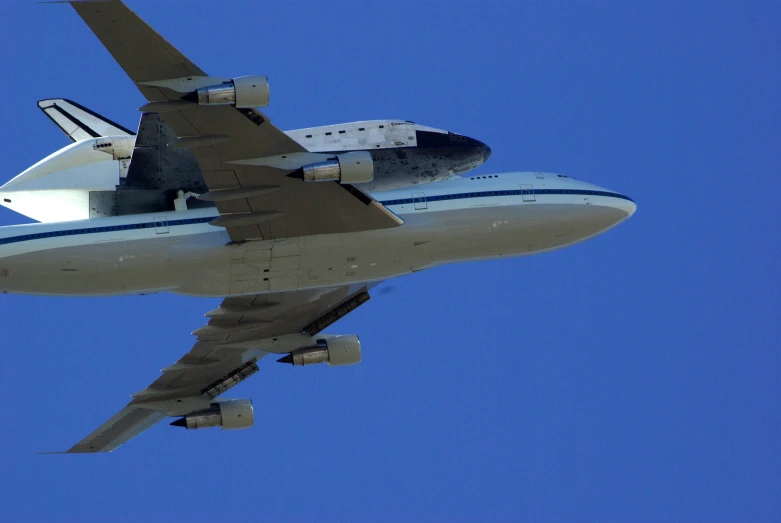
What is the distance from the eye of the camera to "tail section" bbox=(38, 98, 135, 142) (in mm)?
54531

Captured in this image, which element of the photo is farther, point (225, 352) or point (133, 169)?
point (225, 352)

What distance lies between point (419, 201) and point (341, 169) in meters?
4.50

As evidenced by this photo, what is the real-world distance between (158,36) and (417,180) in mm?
11889

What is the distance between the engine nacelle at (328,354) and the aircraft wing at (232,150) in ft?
28.2

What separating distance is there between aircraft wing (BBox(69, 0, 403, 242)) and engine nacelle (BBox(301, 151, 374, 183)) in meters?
0.80

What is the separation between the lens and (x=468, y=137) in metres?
54.0

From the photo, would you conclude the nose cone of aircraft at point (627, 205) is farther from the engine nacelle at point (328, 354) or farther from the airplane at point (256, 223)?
the engine nacelle at point (328, 354)

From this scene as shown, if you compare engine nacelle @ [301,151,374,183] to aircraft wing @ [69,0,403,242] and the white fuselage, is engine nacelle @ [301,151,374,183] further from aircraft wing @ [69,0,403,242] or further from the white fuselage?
the white fuselage

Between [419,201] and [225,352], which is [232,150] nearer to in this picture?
[419,201]

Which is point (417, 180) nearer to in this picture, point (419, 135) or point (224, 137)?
point (419, 135)

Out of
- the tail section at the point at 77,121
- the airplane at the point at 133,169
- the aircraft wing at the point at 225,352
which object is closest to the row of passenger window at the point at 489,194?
the airplane at the point at 133,169

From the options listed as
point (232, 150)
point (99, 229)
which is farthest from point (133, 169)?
point (232, 150)

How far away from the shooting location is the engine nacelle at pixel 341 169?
48562 mm

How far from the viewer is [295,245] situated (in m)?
50.7
